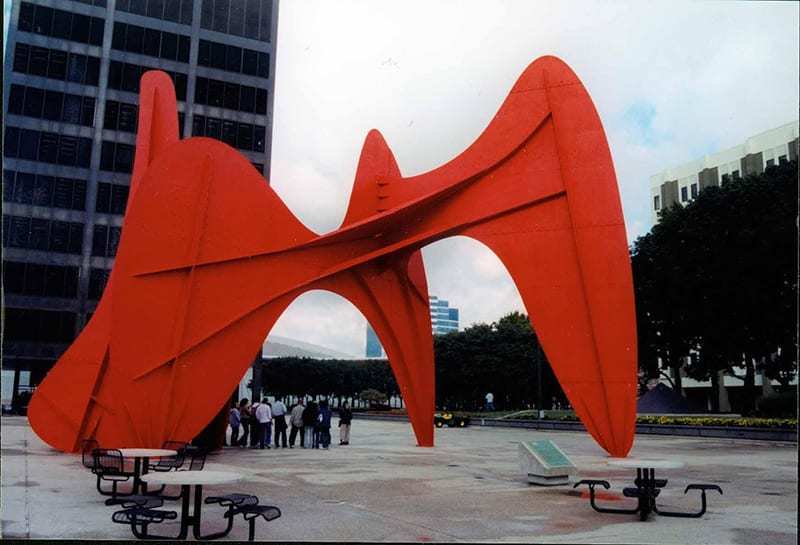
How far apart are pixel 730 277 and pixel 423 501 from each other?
21741mm

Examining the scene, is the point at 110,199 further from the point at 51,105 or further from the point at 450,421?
the point at 450,421

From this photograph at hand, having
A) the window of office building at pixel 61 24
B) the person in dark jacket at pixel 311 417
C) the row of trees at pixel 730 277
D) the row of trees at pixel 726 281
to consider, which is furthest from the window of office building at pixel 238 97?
the person in dark jacket at pixel 311 417

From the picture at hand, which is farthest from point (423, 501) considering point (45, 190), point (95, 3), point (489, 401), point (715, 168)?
point (715, 168)

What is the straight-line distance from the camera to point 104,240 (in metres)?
47.6

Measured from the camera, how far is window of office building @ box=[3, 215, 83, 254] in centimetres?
4447

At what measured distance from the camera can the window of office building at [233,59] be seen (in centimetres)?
4972

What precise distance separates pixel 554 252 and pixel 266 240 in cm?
700

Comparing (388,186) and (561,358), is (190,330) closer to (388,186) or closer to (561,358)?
(388,186)

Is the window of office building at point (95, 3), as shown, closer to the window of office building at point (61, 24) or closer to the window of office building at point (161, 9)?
the window of office building at point (61, 24)

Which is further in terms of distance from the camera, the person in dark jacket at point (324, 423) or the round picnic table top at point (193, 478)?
the person in dark jacket at point (324, 423)

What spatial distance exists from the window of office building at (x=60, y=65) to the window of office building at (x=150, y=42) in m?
2.18

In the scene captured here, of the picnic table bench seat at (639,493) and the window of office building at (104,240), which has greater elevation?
the window of office building at (104,240)

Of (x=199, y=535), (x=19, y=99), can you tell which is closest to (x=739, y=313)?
(x=199, y=535)

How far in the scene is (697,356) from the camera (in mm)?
35375
